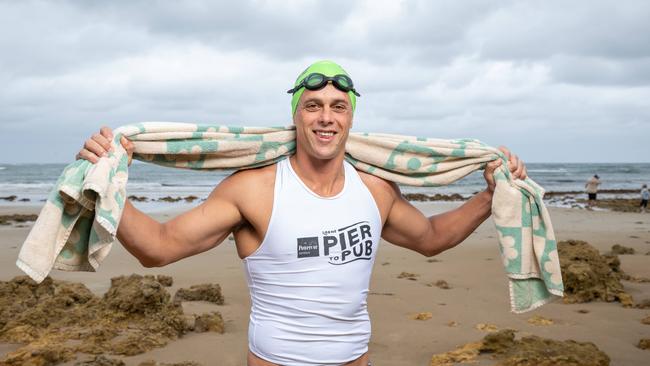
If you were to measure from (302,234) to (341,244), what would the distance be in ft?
0.62

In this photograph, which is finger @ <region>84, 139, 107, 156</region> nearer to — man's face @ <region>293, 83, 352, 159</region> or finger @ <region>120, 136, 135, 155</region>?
finger @ <region>120, 136, 135, 155</region>

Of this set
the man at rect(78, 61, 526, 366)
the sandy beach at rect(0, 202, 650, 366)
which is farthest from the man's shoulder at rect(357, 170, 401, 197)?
the sandy beach at rect(0, 202, 650, 366)

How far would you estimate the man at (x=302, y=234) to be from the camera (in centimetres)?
262

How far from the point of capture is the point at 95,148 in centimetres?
247

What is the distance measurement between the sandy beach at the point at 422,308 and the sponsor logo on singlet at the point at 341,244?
2547 mm

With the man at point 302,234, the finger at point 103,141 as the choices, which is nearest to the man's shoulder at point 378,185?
the man at point 302,234

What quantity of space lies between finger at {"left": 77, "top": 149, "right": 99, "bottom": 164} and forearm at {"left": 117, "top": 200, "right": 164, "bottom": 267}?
226mm

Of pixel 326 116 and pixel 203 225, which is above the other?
pixel 326 116

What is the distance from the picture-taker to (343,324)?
8.87 ft

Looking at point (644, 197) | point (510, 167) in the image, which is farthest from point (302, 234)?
point (644, 197)

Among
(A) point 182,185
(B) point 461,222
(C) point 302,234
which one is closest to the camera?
(C) point 302,234

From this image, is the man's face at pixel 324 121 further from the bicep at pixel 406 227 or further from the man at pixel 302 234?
the bicep at pixel 406 227

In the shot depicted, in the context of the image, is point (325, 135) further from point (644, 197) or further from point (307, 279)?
point (644, 197)

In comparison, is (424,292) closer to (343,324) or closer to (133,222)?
(343,324)
